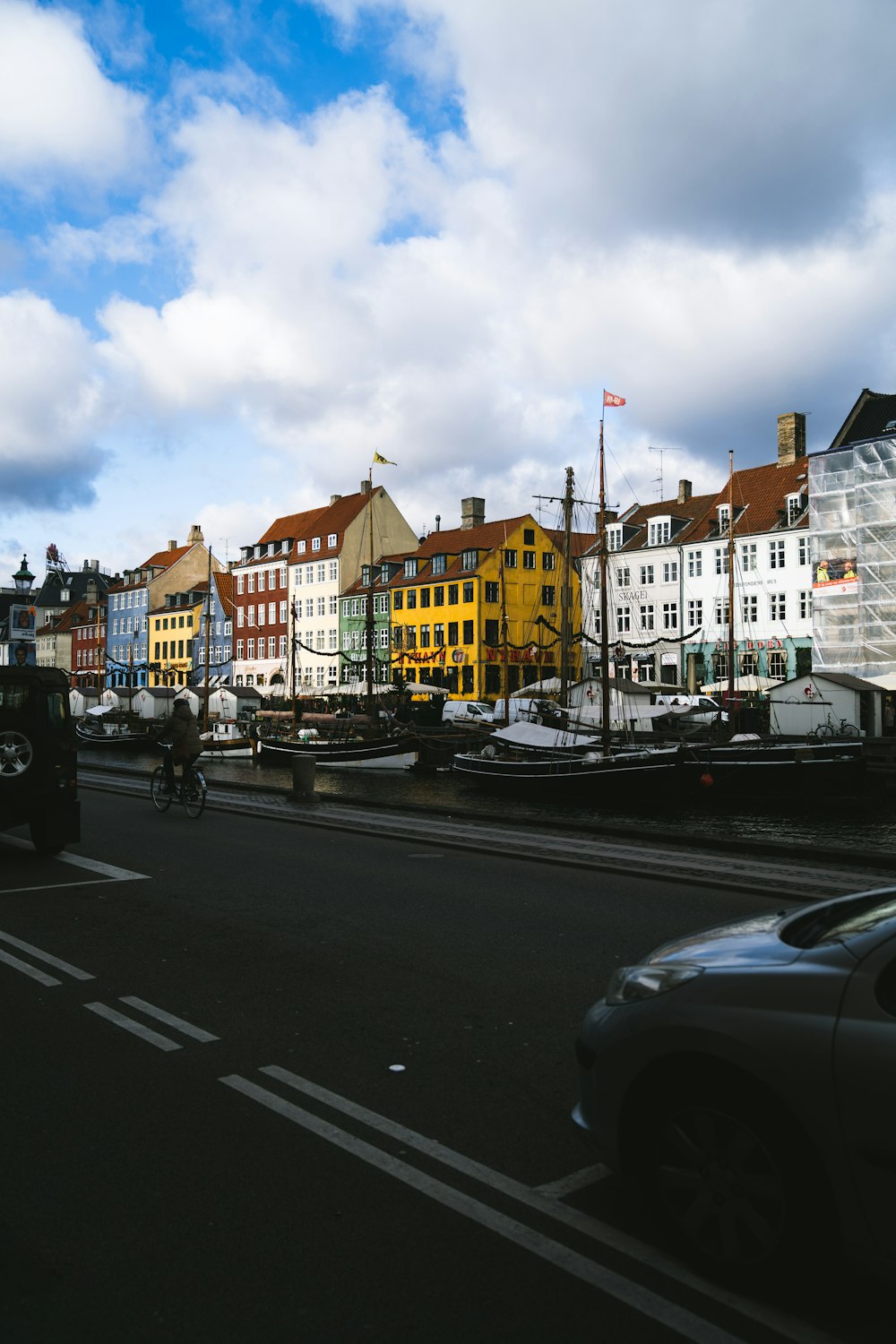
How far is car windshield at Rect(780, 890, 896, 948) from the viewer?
3646mm

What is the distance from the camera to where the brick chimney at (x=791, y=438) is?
228ft

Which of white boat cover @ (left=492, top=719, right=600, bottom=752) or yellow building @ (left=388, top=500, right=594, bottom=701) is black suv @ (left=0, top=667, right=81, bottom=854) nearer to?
white boat cover @ (left=492, top=719, right=600, bottom=752)

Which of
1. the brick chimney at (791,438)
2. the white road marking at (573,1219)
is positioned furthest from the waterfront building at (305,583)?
the white road marking at (573,1219)

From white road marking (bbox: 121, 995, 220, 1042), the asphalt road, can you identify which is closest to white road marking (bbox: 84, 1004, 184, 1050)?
the asphalt road

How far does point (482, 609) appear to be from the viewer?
75.7 meters

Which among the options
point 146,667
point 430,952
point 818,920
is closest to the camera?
Answer: point 818,920

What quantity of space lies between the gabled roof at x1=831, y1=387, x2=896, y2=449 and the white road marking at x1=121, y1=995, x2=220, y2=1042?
190 ft

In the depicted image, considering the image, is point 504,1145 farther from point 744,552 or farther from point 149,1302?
point 744,552

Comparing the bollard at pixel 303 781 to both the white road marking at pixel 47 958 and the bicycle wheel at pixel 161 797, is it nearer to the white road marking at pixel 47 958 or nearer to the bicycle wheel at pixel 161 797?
the bicycle wheel at pixel 161 797

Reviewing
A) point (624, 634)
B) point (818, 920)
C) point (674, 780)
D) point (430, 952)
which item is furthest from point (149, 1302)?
point (624, 634)

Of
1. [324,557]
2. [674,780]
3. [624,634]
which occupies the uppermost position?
[324,557]

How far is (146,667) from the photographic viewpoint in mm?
106125

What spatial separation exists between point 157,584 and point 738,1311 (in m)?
111

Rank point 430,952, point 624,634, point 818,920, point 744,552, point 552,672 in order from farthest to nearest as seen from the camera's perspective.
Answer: point 552,672 < point 624,634 < point 744,552 < point 430,952 < point 818,920
